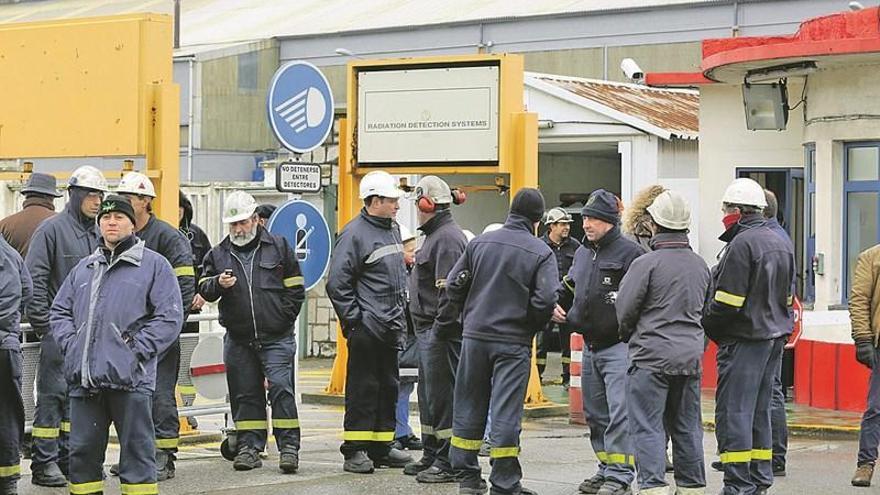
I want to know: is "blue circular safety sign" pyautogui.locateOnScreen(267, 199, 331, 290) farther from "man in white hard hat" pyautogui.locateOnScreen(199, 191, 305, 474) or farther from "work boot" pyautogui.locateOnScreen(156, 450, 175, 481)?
"work boot" pyautogui.locateOnScreen(156, 450, 175, 481)

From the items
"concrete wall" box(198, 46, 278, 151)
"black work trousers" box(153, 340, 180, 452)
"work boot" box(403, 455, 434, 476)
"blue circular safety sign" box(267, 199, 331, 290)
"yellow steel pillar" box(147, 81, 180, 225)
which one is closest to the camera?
"black work trousers" box(153, 340, 180, 452)

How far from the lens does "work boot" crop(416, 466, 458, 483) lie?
11.1 metres

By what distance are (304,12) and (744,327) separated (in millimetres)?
34727

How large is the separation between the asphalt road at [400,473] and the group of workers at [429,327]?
0.19 meters

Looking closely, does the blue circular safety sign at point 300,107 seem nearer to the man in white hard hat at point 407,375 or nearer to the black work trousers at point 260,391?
the man in white hard hat at point 407,375

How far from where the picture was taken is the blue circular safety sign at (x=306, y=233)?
13812 millimetres

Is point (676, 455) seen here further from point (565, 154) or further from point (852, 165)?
point (565, 154)

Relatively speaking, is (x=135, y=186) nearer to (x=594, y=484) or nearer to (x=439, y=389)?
(x=439, y=389)

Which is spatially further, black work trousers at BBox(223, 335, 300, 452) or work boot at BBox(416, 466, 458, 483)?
black work trousers at BBox(223, 335, 300, 452)

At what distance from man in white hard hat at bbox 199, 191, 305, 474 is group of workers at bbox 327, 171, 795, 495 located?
481 millimetres

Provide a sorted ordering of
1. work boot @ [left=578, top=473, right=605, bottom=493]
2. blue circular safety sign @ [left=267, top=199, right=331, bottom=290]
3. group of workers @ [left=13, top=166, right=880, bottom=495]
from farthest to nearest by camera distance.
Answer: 1. blue circular safety sign @ [left=267, top=199, right=331, bottom=290]
2. work boot @ [left=578, top=473, right=605, bottom=493]
3. group of workers @ [left=13, top=166, right=880, bottom=495]

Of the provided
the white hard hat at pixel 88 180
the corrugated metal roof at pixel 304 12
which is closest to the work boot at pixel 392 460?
the white hard hat at pixel 88 180

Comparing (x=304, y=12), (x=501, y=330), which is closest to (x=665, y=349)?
(x=501, y=330)

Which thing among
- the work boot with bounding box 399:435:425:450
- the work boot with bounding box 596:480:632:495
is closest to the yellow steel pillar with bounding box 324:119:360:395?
the work boot with bounding box 399:435:425:450
